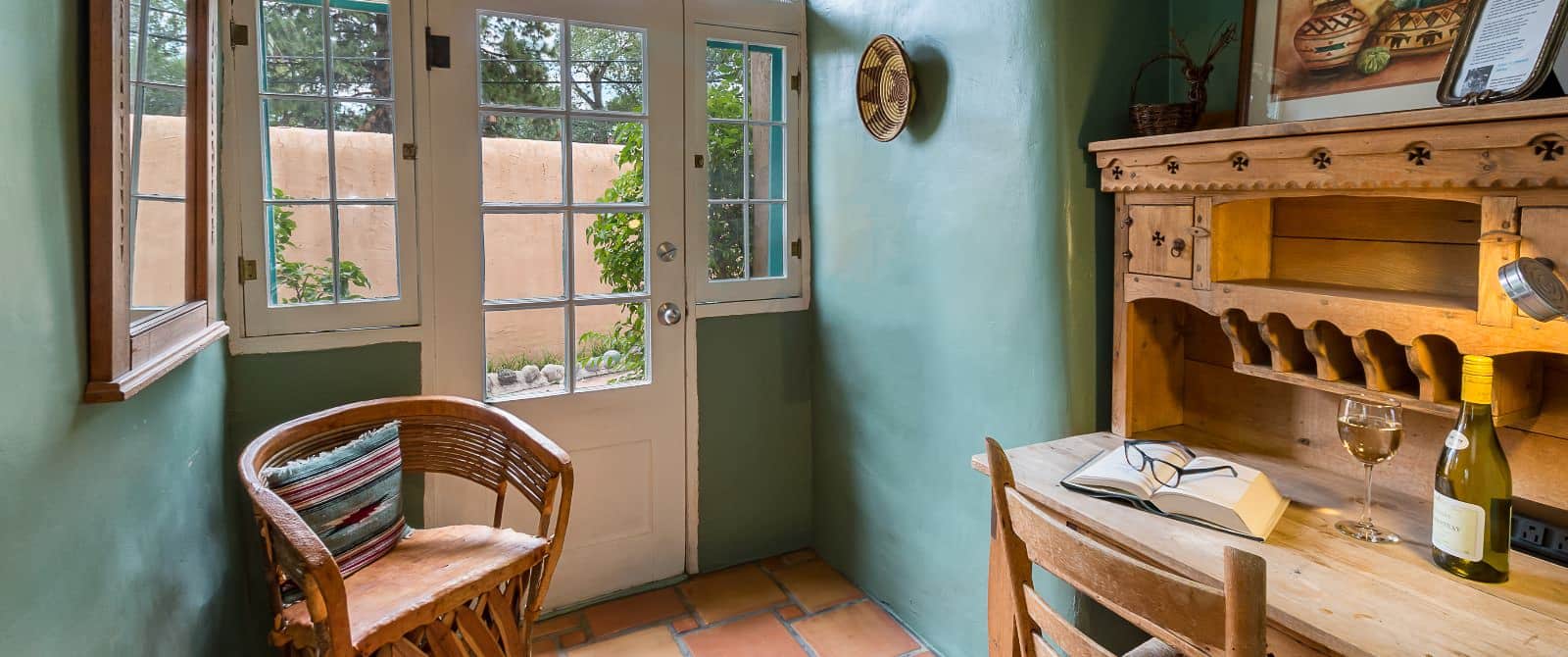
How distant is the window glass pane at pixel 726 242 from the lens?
2.96 m

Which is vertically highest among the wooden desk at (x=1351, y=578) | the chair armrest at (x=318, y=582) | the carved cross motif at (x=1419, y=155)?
the carved cross motif at (x=1419, y=155)

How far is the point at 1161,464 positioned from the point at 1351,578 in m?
0.41

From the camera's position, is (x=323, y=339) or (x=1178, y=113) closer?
(x=1178, y=113)

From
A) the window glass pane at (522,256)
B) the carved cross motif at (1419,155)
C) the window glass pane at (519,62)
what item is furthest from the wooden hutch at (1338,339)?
the window glass pane at (519,62)

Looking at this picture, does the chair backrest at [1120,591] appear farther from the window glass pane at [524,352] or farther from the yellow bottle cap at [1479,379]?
the window glass pane at [524,352]

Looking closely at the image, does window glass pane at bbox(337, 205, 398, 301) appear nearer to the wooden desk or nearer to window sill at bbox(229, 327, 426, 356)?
window sill at bbox(229, 327, 426, 356)

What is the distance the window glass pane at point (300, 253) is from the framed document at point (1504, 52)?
2.58m

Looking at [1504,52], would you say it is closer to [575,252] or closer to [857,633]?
[857,633]

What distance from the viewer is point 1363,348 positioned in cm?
142

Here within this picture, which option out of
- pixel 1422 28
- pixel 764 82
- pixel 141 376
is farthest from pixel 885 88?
pixel 141 376

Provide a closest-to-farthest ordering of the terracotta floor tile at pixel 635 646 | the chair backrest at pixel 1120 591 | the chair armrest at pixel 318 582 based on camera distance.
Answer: the chair backrest at pixel 1120 591, the chair armrest at pixel 318 582, the terracotta floor tile at pixel 635 646

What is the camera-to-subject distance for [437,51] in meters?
Answer: 2.46

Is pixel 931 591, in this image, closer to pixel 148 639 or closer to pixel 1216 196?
pixel 1216 196

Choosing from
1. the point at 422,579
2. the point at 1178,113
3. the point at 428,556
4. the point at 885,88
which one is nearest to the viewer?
the point at 1178,113
